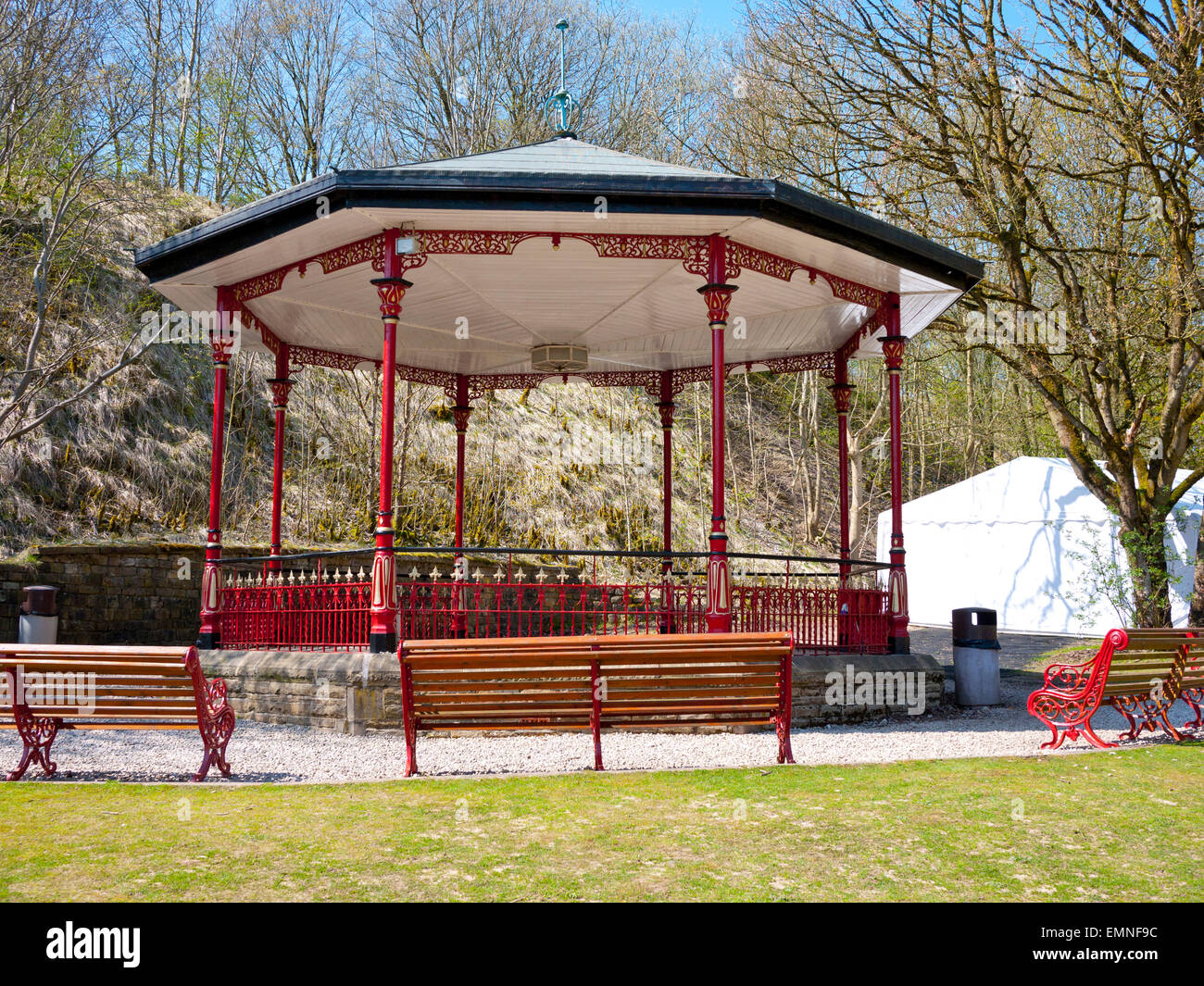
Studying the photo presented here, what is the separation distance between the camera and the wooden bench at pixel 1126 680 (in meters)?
7.55

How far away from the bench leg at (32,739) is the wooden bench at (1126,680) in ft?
23.0

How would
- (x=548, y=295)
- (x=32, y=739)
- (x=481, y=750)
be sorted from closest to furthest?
(x=32, y=739) < (x=481, y=750) < (x=548, y=295)

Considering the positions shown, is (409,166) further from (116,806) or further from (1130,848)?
(1130,848)

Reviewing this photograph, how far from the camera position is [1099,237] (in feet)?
47.2

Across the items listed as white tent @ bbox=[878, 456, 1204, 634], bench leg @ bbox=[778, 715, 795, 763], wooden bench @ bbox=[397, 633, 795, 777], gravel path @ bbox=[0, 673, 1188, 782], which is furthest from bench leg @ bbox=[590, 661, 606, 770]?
white tent @ bbox=[878, 456, 1204, 634]

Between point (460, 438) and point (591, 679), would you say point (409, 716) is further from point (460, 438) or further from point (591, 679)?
point (460, 438)

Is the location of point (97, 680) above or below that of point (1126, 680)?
above

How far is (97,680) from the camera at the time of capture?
6215mm

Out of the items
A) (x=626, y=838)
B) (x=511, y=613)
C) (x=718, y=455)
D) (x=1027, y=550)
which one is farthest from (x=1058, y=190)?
(x=626, y=838)

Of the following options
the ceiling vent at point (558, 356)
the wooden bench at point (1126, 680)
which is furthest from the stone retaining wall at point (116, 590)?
the wooden bench at point (1126, 680)

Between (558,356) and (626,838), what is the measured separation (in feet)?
29.3

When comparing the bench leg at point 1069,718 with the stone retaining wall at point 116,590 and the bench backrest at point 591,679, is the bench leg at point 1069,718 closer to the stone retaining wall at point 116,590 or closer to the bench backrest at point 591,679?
the bench backrest at point 591,679

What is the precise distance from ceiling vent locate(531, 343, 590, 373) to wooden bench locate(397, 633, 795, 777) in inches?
261

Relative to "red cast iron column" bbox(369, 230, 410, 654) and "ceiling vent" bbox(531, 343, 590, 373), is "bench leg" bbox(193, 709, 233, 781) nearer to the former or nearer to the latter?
"red cast iron column" bbox(369, 230, 410, 654)
